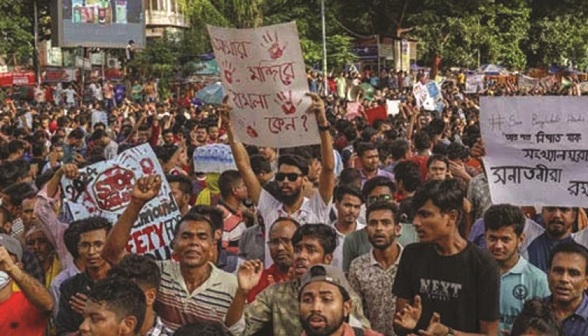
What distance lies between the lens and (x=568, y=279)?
4738mm

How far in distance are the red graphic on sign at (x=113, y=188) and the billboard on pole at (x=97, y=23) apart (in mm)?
26700

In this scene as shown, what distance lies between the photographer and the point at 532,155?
5.60 meters

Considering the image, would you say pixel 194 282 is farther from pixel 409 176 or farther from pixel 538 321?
pixel 409 176

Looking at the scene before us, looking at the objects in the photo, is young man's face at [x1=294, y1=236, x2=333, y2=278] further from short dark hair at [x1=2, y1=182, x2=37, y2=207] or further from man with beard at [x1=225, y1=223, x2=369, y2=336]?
short dark hair at [x1=2, y1=182, x2=37, y2=207]

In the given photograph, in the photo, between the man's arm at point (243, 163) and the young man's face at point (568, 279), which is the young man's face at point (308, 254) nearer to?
the young man's face at point (568, 279)

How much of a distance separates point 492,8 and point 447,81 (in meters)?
10.8

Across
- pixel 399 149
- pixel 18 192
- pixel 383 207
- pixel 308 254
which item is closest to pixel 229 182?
pixel 18 192

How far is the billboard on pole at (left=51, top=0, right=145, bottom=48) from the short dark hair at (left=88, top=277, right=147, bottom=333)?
29.2 m

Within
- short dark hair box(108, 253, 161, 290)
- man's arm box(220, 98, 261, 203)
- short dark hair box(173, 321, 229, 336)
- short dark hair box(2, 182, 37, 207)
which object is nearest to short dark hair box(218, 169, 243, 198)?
man's arm box(220, 98, 261, 203)

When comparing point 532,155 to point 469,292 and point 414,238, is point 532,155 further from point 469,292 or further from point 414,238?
point 469,292

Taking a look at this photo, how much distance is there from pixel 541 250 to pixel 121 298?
2737mm

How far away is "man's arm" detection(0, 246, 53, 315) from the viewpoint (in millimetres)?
4539

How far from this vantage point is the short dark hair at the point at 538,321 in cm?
425

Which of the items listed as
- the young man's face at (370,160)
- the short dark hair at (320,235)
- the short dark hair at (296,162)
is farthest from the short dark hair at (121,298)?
the young man's face at (370,160)
